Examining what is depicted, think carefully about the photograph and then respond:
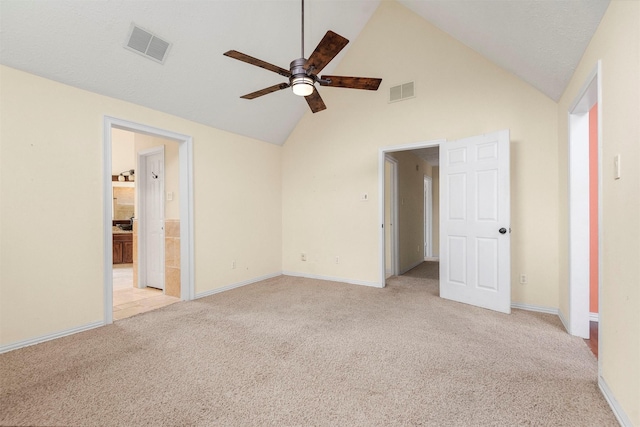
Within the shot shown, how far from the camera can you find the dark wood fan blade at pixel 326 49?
1.96 meters

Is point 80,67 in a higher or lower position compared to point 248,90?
lower

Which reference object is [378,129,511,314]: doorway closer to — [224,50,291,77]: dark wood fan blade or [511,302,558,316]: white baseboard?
[511,302,558,316]: white baseboard

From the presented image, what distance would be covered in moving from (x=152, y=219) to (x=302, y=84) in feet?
11.6

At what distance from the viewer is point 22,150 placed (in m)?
2.51

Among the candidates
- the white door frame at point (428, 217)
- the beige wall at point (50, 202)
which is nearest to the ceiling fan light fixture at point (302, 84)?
the beige wall at point (50, 202)

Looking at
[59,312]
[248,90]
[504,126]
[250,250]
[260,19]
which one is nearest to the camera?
[59,312]

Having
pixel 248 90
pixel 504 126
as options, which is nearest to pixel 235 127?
pixel 248 90

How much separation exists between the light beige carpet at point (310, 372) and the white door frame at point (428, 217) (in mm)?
4820

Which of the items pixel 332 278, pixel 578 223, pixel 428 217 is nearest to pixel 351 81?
pixel 578 223

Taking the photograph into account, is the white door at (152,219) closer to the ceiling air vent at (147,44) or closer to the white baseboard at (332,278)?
the ceiling air vent at (147,44)

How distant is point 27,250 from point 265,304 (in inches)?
91.3

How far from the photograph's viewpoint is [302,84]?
2303 millimetres

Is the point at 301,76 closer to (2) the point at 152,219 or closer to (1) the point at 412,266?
(2) the point at 152,219

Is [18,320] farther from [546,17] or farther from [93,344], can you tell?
[546,17]
